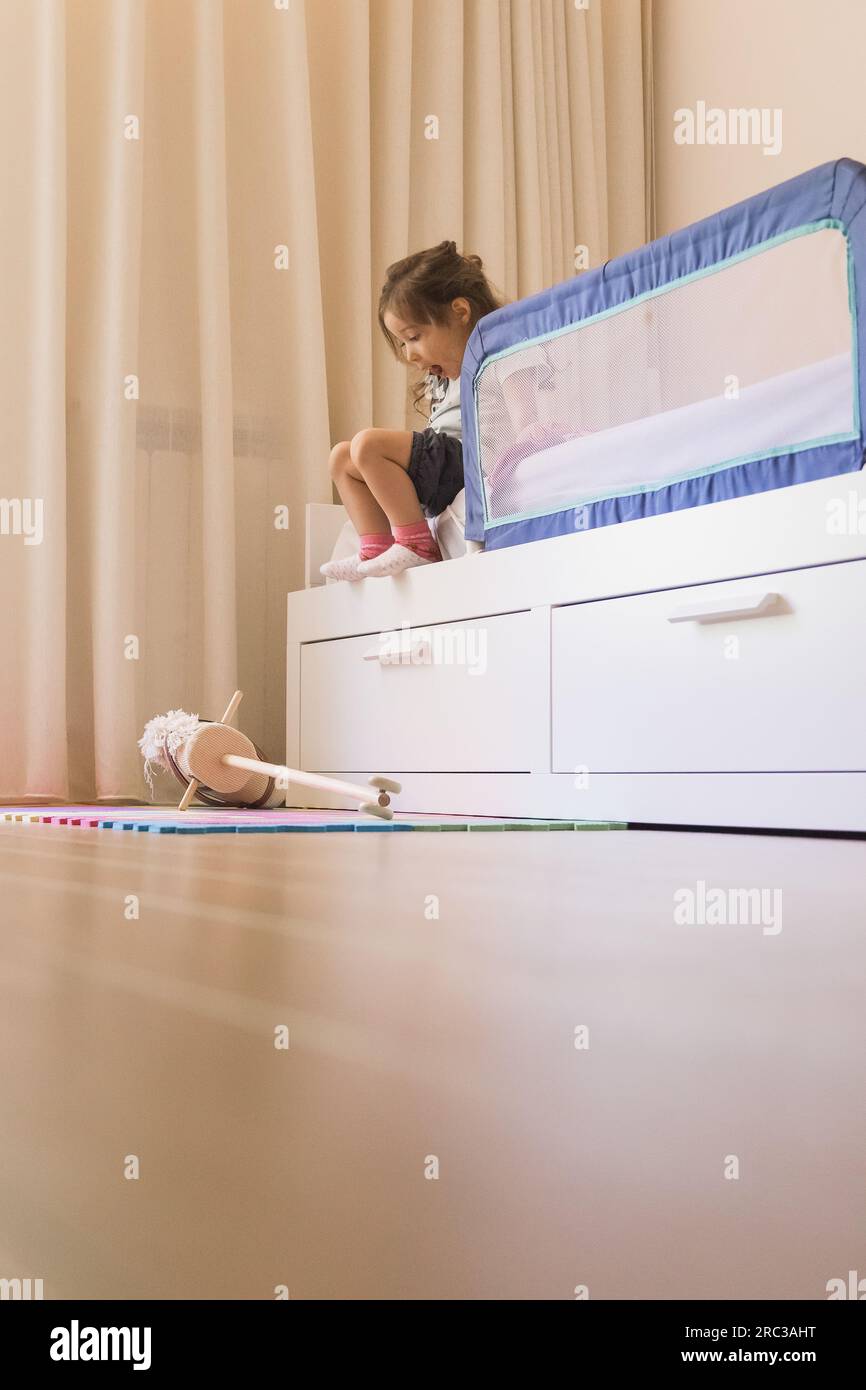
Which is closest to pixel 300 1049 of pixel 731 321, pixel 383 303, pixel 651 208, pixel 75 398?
pixel 731 321

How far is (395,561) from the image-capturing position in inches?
86.6

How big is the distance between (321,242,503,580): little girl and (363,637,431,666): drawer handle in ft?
0.42

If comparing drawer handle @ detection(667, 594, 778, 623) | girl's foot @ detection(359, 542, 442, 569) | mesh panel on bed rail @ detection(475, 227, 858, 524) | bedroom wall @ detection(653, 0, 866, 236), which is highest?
bedroom wall @ detection(653, 0, 866, 236)

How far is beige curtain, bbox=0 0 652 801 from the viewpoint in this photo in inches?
105

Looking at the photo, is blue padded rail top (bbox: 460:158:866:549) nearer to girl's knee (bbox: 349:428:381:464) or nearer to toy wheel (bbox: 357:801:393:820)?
girl's knee (bbox: 349:428:381:464)

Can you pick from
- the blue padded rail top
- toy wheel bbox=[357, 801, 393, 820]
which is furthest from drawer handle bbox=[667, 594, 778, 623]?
toy wheel bbox=[357, 801, 393, 820]

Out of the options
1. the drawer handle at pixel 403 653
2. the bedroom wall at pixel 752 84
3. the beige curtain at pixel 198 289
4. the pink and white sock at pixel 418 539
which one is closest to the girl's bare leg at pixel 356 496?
the pink and white sock at pixel 418 539

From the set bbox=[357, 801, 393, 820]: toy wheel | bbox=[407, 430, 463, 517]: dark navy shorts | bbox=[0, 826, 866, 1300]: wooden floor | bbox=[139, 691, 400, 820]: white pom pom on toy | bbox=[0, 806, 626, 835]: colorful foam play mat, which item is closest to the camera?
bbox=[0, 826, 866, 1300]: wooden floor

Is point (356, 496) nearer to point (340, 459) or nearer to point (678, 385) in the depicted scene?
point (340, 459)

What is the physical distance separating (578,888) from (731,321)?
3.23ft

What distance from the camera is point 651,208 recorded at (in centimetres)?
364

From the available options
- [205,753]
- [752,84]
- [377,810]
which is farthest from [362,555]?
[752,84]

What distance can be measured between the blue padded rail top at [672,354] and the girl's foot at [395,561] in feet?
0.52

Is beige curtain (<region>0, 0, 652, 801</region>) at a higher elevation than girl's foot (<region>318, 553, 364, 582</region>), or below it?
higher
